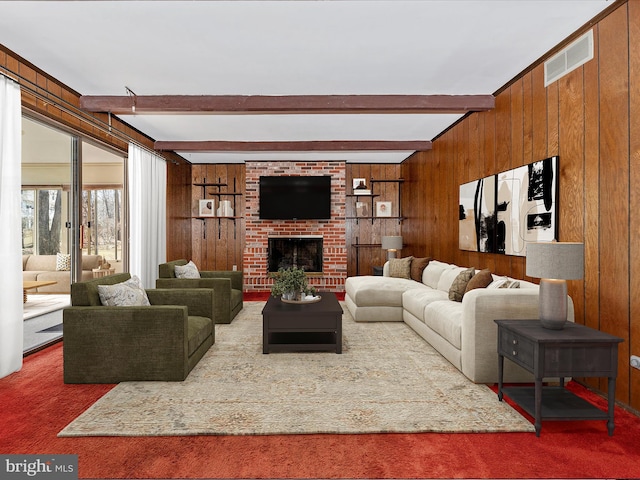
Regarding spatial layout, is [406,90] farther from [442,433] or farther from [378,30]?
[442,433]

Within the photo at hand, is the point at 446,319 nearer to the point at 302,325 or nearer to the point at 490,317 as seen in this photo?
the point at 490,317

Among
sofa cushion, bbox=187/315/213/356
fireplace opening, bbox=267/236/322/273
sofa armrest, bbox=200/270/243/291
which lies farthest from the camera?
fireplace opening, bbox=267/236/322/273

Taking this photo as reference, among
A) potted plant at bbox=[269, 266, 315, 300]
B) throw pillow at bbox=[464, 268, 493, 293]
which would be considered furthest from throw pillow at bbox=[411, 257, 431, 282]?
potted plant at bbox=[269, 266, 315, 300]

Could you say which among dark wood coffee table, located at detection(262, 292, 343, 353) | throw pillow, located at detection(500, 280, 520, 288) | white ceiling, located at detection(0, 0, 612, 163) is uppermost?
white ceiling, located at detection(0, 0, 612, 163)

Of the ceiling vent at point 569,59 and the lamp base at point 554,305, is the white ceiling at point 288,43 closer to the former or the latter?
the ceiling vent at point 569,59

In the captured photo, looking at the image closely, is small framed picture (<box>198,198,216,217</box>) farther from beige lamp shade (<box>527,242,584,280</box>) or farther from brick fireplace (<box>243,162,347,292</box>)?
beige lamp shade (<box>527,242,584,280</box>)

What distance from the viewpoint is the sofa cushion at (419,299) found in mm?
4324

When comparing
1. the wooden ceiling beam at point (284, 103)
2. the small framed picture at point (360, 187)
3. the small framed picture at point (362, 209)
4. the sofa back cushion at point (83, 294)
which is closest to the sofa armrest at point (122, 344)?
the sofa back cushion at point (83, 294)

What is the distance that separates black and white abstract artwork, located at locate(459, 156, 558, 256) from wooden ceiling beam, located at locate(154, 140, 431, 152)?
1.77 meters

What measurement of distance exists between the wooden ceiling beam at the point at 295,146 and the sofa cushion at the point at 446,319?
3.40m

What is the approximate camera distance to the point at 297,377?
3.17 m

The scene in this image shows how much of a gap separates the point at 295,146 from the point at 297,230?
2.12 meters

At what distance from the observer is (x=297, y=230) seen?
8.18 meters

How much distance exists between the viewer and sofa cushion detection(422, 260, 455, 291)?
5287mm
